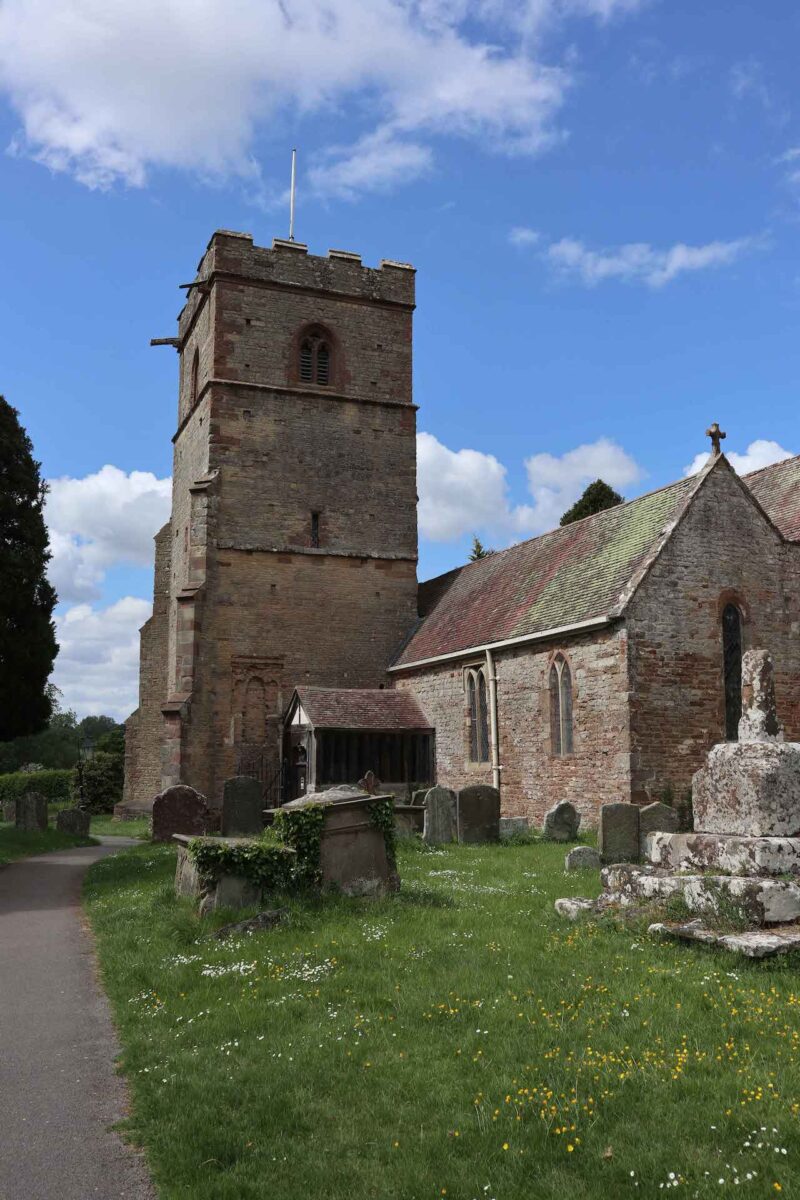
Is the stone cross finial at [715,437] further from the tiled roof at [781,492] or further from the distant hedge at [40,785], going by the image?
the distant hedge at [40,785]

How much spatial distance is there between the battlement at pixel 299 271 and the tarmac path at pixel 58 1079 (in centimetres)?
2133

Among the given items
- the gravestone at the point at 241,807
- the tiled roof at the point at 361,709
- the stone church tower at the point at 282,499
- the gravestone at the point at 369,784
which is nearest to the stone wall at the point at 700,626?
the gravestone at the point at 369,784

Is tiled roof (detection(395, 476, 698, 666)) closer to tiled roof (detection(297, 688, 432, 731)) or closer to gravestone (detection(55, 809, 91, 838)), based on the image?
tiled roof (detection(297, 688, 432, 731))

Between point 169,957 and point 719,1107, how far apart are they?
5.27 metres

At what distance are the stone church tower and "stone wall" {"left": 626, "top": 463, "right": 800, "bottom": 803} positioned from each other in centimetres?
1110

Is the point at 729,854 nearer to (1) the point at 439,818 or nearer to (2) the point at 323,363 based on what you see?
(1) the point at 439,818

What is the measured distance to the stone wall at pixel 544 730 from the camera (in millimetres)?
17578

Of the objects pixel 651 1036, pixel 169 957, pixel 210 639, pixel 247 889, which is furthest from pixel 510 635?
pixel 651 1036

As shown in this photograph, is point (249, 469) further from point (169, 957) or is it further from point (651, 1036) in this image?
point (651, 1036)

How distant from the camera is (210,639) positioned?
25469 mm

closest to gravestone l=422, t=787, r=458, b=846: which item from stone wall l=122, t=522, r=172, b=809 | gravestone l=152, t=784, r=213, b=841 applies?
gravestone l=152, t=784, r=213, b=841

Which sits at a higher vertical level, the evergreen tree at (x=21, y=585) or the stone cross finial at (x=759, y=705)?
the evergreen tree at (x=21, y=585)

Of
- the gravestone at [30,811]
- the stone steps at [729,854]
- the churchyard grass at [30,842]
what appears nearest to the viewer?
the stone steps at [729,854]

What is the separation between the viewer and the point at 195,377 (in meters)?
30.1
